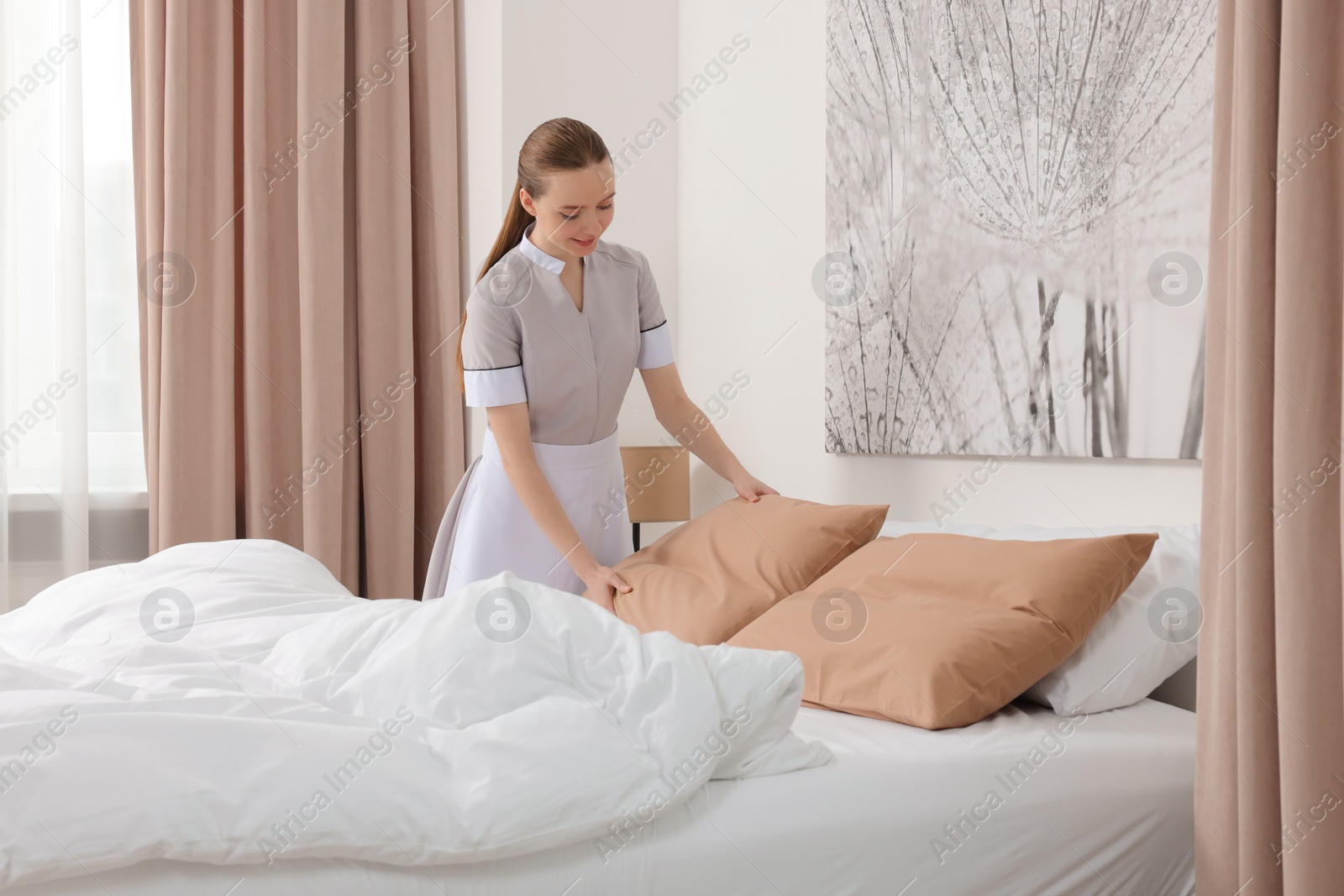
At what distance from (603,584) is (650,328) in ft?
1.95

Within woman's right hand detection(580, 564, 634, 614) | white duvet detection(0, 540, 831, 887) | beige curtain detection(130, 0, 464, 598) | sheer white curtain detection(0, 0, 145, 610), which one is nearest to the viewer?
white duvet detection(0, 540, 831, 887)

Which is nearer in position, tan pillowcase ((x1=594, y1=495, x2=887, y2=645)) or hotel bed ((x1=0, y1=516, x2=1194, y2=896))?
hotel bed ((x1=0, y1=516, x2=1194, y2=896))

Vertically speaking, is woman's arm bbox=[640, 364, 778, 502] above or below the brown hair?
below

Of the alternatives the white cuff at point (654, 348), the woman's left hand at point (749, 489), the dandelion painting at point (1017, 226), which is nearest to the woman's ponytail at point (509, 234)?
the white cuff at point (654, 348)

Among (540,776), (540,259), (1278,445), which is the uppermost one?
(540,259)

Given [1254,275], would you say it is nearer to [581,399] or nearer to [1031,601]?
[1031,601]

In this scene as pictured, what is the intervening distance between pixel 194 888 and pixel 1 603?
2.64 meters

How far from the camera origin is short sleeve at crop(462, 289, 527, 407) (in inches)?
81.1

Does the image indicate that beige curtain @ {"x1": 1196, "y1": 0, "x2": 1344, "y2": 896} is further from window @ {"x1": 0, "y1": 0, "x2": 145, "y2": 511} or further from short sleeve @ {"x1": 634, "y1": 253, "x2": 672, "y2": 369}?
window @ {"x1": 0, "y1": 0, "x2": 145, "y2": 511}

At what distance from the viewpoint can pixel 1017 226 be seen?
6.60 feet

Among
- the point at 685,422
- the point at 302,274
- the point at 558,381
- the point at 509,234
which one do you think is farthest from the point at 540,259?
the point at 302,274

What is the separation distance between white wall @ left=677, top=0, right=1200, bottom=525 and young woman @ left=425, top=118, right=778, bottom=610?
1.53 ft

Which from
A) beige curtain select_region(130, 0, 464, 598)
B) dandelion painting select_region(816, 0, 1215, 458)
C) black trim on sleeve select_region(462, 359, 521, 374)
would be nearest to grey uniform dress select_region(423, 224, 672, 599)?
black trim on sleeve select_region(462, 359, 521, 374)

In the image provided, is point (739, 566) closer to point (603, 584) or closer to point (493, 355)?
point (603, 584)
